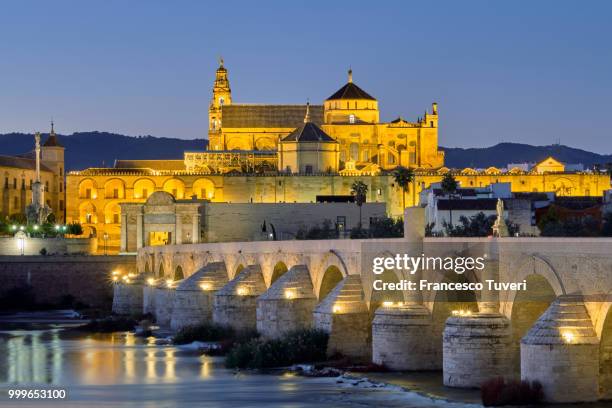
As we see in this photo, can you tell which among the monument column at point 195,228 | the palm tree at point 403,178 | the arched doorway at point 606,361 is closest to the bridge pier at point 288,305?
the arched doorway at point 606,361

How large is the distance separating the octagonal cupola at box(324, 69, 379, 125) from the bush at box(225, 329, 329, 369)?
81932 millimetres

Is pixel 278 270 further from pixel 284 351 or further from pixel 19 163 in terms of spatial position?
pixel 19 163

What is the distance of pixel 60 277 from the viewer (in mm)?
75688

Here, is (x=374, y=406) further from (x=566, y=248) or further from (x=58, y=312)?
(x=58, y=312)

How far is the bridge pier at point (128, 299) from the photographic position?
64562 millimetres

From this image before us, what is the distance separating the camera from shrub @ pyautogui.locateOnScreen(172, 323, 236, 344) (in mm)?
44156

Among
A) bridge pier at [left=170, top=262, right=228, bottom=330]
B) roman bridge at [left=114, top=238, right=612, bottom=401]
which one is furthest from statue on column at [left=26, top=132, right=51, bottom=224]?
roman bridge at [left=114, top=238, right=612, bottom=401]

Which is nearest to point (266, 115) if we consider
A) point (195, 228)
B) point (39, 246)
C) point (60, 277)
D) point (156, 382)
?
point (195, 228)

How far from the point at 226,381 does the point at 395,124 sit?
86.1 meters

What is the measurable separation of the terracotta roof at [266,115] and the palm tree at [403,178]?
16287 mm

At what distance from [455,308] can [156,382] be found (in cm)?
772

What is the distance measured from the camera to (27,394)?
32.2 meters

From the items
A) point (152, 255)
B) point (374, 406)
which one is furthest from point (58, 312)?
point (374, 406)

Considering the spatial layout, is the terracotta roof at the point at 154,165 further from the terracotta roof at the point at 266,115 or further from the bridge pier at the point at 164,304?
the bridge pier at the point at 164,304
